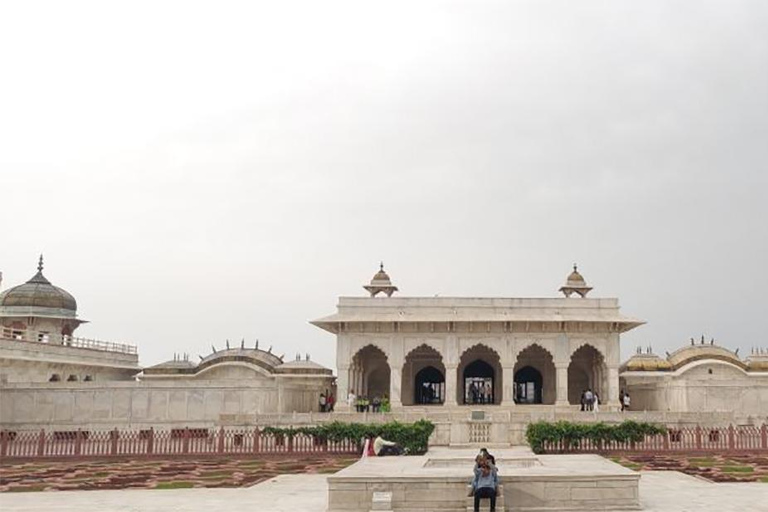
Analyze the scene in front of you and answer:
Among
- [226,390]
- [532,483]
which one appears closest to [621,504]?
[532,483]

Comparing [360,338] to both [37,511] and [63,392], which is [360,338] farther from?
[37,511]

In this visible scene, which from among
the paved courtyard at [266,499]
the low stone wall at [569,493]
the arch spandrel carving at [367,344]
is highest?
the arch spandrel carving at [367,344]

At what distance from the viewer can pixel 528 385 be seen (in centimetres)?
3800

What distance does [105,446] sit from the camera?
853 inches

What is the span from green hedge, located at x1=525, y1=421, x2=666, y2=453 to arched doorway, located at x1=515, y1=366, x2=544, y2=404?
15.7m

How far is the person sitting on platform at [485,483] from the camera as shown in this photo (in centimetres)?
1169

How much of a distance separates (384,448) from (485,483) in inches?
314

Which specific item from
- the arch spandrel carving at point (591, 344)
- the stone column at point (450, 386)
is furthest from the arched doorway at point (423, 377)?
the arch spandrel carving at point (591, 344)

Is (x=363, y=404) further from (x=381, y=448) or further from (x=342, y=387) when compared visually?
(x=381, y=448)

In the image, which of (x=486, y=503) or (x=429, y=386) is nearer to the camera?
(x=486, y=503)

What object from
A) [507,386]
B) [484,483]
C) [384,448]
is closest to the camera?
[484,483]

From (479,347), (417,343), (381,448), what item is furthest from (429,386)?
(381,448)

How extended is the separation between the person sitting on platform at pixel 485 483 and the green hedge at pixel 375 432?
31.4ft

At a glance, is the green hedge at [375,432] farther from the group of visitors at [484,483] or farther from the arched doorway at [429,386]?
the arched doorway at [429,386]
